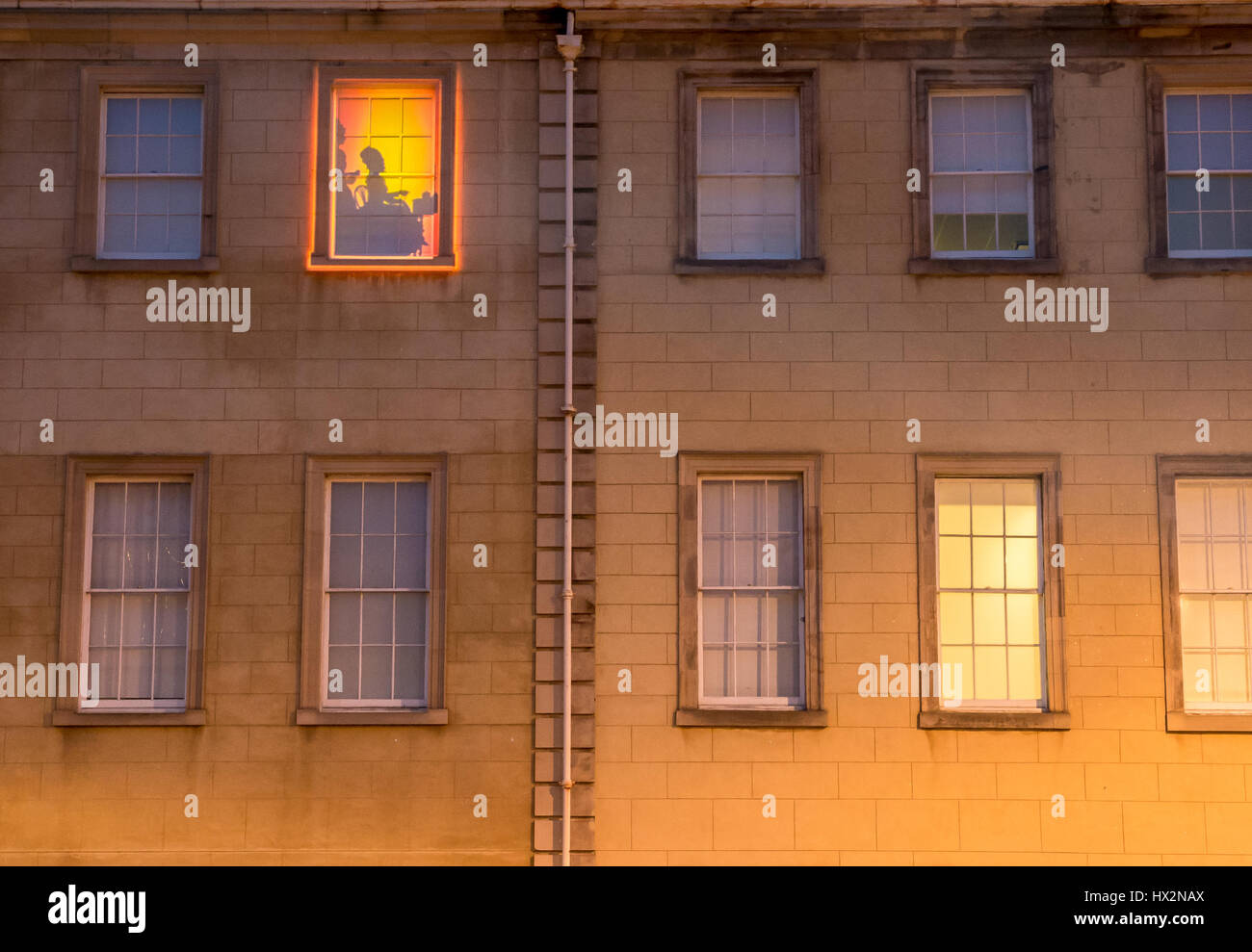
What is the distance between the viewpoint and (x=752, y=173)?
1427cm

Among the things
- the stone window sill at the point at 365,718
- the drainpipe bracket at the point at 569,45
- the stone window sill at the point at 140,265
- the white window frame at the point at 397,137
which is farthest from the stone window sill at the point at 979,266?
the stone window sill at the point at 140,265

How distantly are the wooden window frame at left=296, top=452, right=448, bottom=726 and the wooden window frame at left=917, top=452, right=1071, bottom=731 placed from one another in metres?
4.42

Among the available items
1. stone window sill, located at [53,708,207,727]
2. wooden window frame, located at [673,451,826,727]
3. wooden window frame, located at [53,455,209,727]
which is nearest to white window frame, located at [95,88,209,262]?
Answer: wooden window frame, located at [53,455,209,727]

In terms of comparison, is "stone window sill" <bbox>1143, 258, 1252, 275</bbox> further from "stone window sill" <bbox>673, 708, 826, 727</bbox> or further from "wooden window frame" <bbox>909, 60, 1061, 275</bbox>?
"stone window sill" <bbox>673, 708, 826, 727</bbox>

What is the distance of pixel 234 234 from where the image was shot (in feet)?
46.2

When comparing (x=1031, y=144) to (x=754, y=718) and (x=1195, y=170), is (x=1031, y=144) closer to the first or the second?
(x=1195, y=170)

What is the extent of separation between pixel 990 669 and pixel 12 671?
898 centimetres

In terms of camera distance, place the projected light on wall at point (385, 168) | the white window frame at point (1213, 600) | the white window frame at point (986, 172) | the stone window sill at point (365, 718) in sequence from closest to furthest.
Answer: the stone window sill at point (365, 718)
the white window frame at point (1213, 600)
the white window frame at point (986, 172)
the projected light on wall at point (385, 168)

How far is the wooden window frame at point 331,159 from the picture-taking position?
14008mm

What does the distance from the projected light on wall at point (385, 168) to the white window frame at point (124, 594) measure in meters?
2.73

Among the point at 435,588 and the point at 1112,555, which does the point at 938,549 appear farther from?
the point at 435,588

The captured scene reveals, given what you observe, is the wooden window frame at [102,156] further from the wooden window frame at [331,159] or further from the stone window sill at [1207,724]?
the stone window sill at [1207,724]

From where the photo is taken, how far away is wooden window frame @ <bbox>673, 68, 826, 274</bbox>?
13953 mm

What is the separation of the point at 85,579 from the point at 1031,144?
9.83 m
